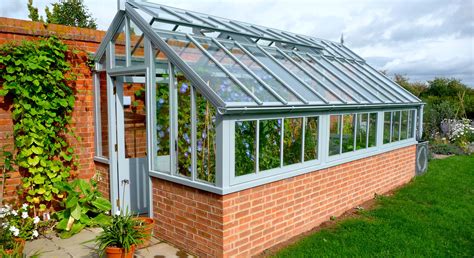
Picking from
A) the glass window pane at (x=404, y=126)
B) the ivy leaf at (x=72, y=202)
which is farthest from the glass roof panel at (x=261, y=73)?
the glass window pane at (x=404, y=126)

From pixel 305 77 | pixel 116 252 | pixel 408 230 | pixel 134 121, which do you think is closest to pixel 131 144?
pixel 134 121

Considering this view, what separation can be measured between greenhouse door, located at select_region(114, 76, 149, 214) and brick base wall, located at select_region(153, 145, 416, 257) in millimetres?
976

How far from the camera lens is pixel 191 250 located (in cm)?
438

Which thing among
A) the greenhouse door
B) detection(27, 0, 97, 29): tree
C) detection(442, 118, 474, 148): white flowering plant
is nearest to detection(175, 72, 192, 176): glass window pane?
the greenhouse door

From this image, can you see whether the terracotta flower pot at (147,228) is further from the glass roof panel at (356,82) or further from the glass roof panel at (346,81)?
the glass roof panel at (356,82)

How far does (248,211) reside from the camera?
4246 millimetres

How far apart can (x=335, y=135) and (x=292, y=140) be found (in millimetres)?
1180

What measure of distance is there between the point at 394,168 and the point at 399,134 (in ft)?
2.43

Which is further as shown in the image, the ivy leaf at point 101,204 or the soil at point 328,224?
the ivy leaf at point 101,204

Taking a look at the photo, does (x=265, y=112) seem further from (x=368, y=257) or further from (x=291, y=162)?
(x=368, y=257)

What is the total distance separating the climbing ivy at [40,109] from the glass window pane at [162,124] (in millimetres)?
1524

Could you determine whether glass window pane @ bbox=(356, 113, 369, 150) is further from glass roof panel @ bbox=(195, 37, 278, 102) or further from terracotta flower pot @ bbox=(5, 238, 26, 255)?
terracotta flower pot @ bbox=(5, 238, 26, 255)

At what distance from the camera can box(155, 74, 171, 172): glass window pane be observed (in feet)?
15.0

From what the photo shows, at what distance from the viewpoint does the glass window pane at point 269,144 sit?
4.38m
